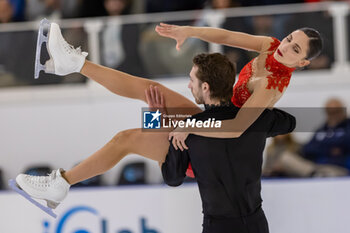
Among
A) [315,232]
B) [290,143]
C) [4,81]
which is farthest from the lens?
Result: [4,81]

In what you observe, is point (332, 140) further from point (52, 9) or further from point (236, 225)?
point (52, 9)

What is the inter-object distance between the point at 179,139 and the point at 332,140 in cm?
287

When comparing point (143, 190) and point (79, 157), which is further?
point (79, 157)

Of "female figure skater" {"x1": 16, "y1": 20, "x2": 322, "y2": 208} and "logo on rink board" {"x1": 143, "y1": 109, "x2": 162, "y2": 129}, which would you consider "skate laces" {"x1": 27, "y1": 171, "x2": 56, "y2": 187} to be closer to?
"female figure skater" {"x1": 16, "y1": 20, "x2": 322, "y2": 208}

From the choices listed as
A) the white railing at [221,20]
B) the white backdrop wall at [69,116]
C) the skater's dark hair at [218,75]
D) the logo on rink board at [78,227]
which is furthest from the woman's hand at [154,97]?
the white backdrop wall at [69,116]

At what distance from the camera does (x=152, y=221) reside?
3.80 metres

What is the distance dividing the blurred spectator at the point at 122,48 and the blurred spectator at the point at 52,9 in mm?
610

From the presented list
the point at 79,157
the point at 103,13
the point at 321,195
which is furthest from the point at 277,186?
the point at 103,13

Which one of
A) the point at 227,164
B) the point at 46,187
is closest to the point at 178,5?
the point at 46,187

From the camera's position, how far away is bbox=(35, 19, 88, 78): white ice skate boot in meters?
3.10

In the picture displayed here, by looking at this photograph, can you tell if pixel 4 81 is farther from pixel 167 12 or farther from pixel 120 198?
pixel 120 198

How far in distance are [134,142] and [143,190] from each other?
2.81 ft

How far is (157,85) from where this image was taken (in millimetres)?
3264

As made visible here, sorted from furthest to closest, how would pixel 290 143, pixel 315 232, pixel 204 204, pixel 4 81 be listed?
pixel 4 81 < pixel 290 143 < pixel 315 232 < pixel 204 204
